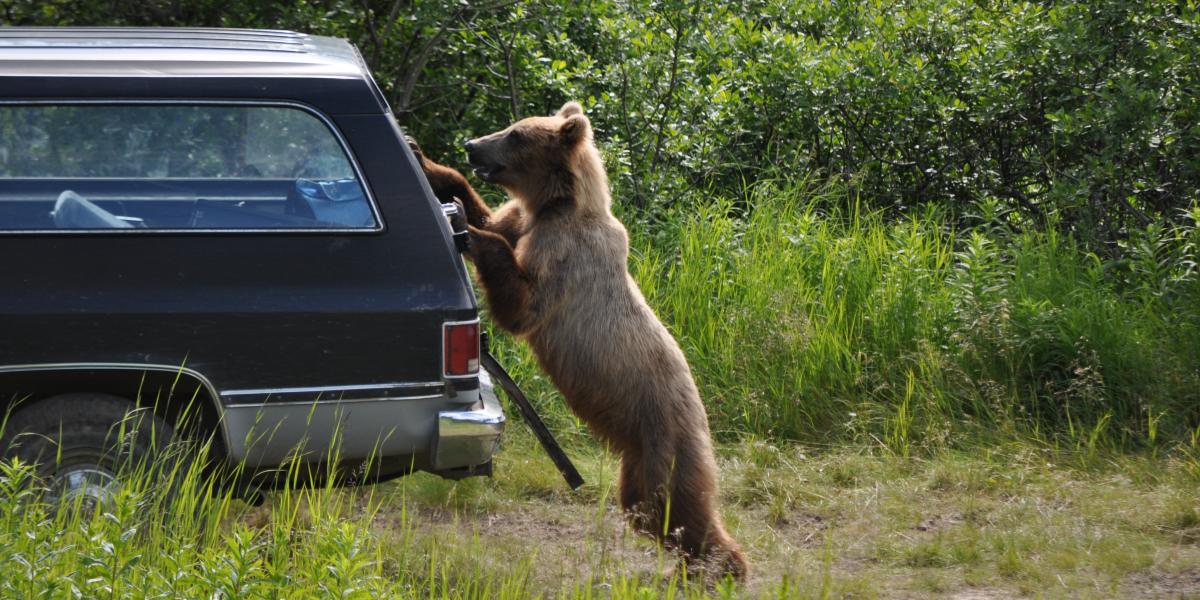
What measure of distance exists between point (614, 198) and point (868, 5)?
2.95m

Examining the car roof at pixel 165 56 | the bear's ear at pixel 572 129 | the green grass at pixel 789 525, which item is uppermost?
the car roof at pixel 165 56

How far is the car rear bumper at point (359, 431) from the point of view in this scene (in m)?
3.99

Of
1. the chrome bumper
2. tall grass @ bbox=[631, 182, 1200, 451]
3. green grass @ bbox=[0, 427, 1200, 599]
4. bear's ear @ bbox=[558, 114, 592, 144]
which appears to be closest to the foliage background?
tall grass @ bbox=[631, 182, 1200, 451]

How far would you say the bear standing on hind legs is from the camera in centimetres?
474

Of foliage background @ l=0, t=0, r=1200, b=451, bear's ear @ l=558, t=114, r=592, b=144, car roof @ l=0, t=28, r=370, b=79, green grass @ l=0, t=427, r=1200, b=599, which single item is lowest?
green grass @ l=0, t=427, r=1200, b=599

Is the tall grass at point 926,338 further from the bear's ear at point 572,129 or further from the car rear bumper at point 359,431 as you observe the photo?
the car rear bumper at point 359,431

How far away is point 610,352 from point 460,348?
3.11ft

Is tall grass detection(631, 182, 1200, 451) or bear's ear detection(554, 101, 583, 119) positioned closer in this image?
bear's ear detection(554, 101, 583, 119)

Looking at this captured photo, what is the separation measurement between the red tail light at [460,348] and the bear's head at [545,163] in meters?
1.27

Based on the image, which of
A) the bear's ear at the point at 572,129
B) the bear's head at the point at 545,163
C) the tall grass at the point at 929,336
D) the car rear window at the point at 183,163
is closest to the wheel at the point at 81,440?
the car rear window at the point at 183,163

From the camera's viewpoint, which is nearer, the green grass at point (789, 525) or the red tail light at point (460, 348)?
the green grass at point (789, 525)

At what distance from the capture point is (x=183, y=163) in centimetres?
407

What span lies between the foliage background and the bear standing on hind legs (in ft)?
4.99

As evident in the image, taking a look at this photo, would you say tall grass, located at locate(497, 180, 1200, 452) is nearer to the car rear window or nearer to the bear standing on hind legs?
the bear standing on hind legs
